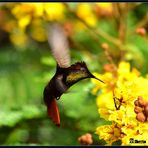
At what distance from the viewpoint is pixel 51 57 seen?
2.96 m

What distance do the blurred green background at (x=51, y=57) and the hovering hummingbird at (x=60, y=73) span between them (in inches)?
5.6

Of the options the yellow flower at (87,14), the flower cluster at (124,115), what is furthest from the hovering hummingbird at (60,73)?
the yellow flower at (87,14)

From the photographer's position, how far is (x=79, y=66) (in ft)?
7.98

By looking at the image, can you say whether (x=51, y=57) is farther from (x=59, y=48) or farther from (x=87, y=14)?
(x=59, y=48)

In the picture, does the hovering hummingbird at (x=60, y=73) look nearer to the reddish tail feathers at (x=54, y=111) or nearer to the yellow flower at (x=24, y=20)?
the reddish tail feathers at (x=54, y=111)

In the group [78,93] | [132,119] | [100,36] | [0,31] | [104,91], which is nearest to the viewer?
[132,119]

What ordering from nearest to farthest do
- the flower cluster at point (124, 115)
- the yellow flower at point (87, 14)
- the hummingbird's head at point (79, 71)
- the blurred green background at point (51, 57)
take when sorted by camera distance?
the flower cluster at point (124, 115) → the hummingbird's head at point (79, 71) → the blurred green background at point (51, 57) → the yellow flower at point (87, 14)

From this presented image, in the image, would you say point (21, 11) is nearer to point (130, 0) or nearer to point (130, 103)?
point (130, 0)

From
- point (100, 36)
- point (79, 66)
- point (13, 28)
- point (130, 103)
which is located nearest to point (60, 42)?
point (79, 66)

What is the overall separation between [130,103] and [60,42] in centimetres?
31

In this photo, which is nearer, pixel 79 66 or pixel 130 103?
pixel 130 103

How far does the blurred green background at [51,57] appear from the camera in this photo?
2.69 meters

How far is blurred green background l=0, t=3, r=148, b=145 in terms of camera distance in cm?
269

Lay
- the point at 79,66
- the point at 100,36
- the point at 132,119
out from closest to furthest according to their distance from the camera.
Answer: the point at 132,119, the point at 79,66, the point at 100,36
